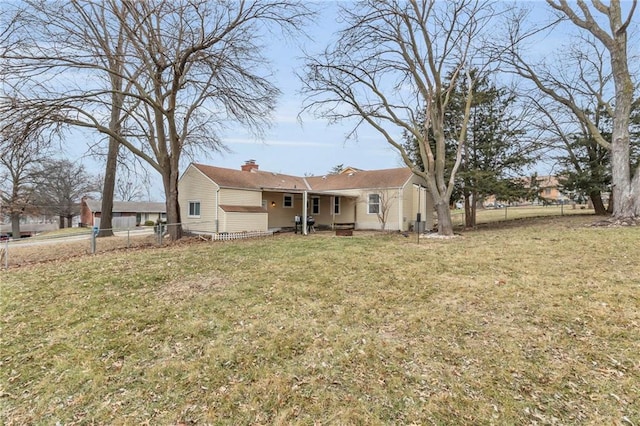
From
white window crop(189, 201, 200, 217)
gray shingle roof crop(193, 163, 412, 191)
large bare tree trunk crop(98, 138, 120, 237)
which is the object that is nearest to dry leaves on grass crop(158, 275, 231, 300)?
gray shingle roof crop(193, 163, 412, 191)

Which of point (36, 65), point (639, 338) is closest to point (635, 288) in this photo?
point (639, 338)

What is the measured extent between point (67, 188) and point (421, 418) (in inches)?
2034

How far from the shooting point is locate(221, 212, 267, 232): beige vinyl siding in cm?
1548

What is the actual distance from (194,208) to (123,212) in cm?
3493

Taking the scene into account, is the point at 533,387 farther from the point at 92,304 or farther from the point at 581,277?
the point at 92,304

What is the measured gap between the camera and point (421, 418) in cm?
279

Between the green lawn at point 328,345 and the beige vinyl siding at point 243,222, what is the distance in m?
8.16

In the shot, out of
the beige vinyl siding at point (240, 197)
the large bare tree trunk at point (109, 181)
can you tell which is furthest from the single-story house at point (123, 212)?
the beige vinyl siding at point (240, 197)

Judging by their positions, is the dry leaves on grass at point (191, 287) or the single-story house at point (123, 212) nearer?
the dry leaves on grass at point (191, 287)

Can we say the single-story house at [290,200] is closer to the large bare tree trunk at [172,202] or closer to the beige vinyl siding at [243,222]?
the beige vinyl siding at [243,222]

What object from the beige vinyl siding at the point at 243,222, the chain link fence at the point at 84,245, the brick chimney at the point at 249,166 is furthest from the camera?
the brick chimney at the point at 249,166

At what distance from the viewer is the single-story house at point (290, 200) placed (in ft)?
53.2

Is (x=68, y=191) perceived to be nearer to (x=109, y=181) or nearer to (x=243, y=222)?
(x=109, y=181)

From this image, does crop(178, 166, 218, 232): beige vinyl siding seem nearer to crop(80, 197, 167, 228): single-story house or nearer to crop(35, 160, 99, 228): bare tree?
crop(80, 197, 167, 228): single-story house
